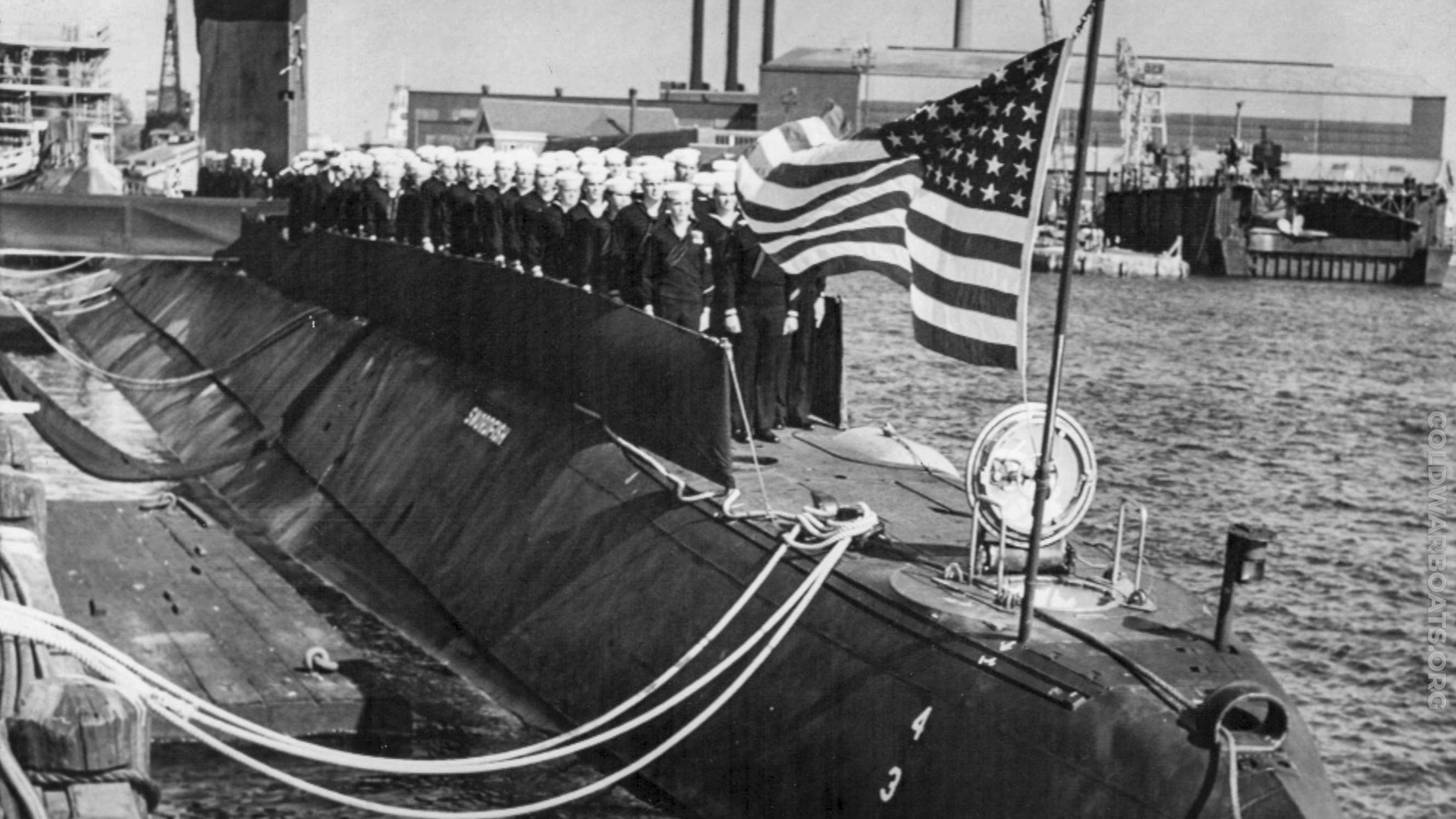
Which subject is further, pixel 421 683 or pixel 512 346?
pixel 512 346

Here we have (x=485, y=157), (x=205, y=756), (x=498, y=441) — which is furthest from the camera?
(x=485, y=157)

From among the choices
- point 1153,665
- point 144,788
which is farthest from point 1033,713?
point 144,788

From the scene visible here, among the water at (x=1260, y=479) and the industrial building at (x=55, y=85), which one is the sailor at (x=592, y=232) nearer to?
the water at (x=1260, y=479)

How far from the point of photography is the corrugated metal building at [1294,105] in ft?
365

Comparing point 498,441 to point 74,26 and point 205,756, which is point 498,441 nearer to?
point 205,756

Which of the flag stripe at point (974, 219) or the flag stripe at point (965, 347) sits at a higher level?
the flag stripe at point (974, 219)

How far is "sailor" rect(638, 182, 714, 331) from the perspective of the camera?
1409cm

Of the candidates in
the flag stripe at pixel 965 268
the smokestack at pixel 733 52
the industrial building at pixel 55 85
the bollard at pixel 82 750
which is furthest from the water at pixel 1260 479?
the smokestack at pixel 733 52

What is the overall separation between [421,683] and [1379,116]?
365 ft

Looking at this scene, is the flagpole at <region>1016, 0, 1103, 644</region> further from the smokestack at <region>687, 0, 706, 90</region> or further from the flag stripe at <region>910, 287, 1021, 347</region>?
the smokestack at <region>687, 0, 706, 90</region>

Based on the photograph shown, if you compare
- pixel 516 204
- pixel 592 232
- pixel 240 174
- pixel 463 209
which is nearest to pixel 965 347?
pixel 592 232

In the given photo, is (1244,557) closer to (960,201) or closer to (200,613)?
(960,201)

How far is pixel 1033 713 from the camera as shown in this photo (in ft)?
25.9

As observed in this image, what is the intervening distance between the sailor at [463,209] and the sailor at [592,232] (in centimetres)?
351
